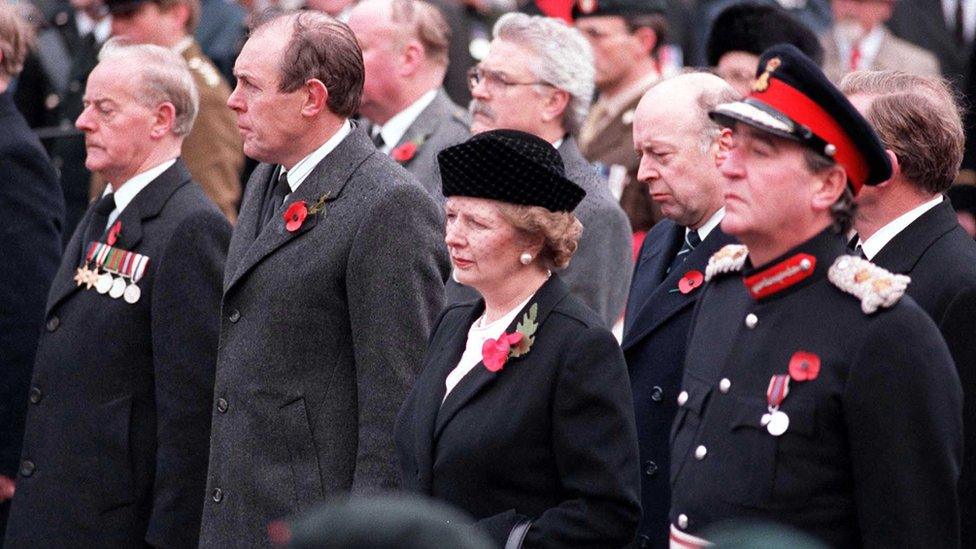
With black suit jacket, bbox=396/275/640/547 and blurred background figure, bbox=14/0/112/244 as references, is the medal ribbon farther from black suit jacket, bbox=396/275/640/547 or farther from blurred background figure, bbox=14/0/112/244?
blurred background figure, bbox=14/0/112/244

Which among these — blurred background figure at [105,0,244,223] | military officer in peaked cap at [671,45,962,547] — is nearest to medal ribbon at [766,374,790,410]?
military officer in peaked cap at [671,45,962,547]

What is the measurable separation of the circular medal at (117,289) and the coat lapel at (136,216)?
0.40 feet

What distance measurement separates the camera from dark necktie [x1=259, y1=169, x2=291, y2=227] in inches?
203

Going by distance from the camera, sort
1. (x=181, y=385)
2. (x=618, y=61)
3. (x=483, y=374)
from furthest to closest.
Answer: (x=618, y=61), (x=181, y=385), (x=483, y=374)

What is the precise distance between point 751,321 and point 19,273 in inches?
135

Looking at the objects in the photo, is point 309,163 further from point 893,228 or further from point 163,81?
point 893,228

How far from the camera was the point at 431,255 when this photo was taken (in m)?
4.91

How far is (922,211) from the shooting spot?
4.57m

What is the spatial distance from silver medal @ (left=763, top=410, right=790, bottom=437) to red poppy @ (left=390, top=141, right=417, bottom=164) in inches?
124

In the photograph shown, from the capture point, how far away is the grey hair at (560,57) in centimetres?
638

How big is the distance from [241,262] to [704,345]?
156 centimetres

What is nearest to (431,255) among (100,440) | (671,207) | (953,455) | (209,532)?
(671,207)

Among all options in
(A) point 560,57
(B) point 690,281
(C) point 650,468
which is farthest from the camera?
(A) point 560,57

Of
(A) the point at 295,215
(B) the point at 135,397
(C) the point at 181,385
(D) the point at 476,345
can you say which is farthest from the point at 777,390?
(B) the point at 135,397
